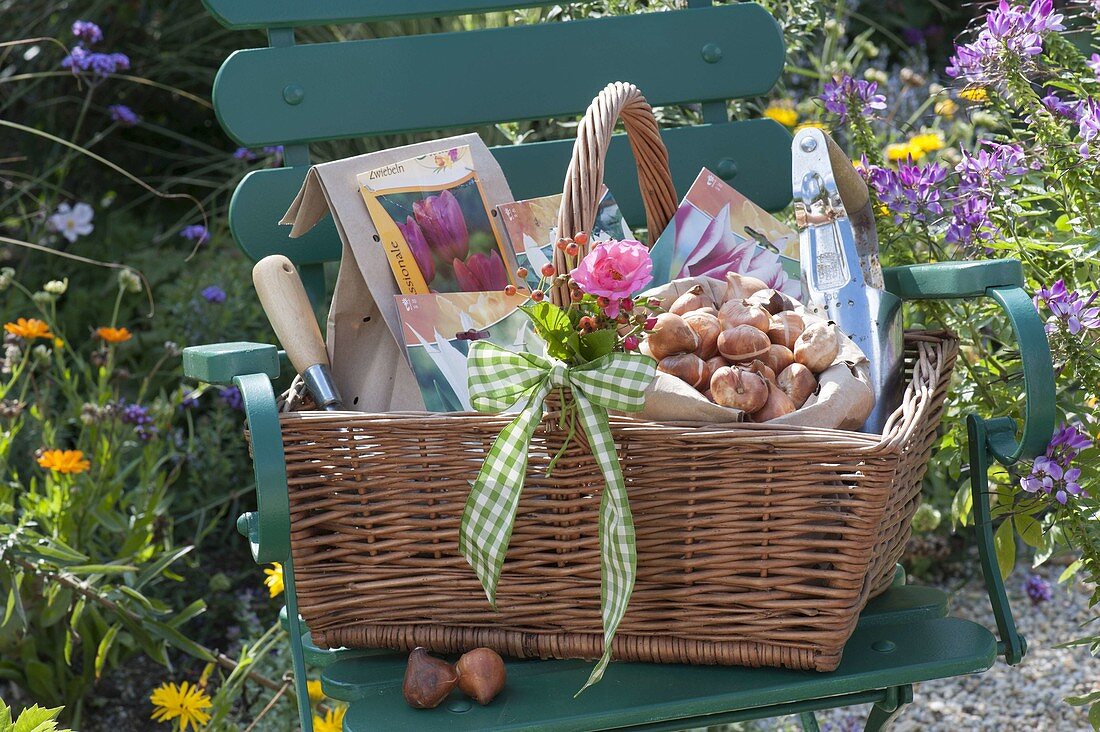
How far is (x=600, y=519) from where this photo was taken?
3.23ft

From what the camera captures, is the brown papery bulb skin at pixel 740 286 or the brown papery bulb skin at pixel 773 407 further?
the brown papery bulb skin at pixel 740 286

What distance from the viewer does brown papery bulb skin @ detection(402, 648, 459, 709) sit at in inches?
39.1

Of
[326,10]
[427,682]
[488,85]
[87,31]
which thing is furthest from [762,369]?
[87,31]

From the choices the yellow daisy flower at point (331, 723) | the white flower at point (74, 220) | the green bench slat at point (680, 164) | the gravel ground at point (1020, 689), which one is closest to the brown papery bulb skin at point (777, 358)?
the green bench slat at point (680, 164)

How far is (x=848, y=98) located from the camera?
1.49 meters

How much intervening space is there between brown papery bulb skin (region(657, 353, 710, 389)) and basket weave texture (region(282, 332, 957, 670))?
0.09 meters

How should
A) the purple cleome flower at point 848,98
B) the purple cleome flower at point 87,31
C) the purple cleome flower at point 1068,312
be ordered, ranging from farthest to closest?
the purple cleome flower at point 87,31 < the purple cleome flower at point 848,98 < the purple cleome flower at point 1068,312

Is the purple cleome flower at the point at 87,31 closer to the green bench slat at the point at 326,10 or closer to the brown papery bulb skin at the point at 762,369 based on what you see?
the green bench slat at the point at 326,10

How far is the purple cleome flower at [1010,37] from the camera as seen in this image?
1267 millimetres

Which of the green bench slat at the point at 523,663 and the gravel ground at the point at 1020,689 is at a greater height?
the green bench slat at the point at 523,663

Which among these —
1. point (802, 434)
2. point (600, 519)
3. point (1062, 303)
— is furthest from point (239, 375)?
point (1062, 303)

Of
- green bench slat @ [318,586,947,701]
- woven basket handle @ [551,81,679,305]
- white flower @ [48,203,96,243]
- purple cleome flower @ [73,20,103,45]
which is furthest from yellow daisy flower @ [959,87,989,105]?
white flower @ [48,203,96,243]

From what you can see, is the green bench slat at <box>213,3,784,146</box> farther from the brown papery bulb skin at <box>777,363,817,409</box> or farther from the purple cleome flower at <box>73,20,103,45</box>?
the purple cleome flower at <box>73,20,103,45</box>

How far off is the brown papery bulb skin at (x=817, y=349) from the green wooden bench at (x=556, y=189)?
172mm
